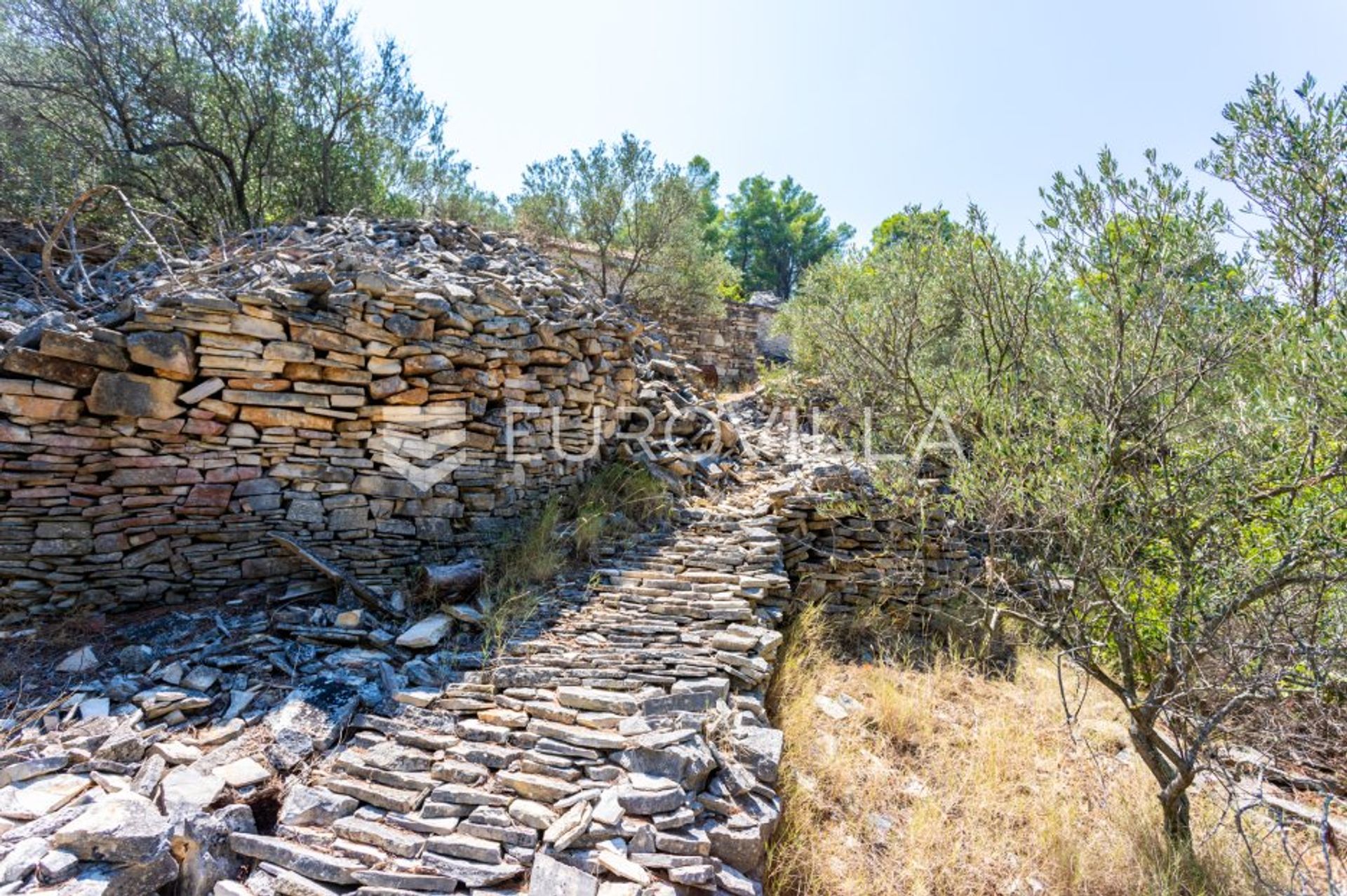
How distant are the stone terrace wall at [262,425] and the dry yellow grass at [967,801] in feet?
9.99

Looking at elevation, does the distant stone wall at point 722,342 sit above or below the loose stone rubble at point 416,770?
above

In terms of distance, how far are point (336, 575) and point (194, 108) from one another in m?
6.46

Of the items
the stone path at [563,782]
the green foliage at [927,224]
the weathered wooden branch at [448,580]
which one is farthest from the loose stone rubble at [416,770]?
the green foliage at [927,224]

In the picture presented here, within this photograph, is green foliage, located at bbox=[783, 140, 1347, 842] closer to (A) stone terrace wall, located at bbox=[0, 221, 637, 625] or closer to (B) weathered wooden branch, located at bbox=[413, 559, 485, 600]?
(B) weathered wooden branch, located at bbox=[413, 559, 485, 600]

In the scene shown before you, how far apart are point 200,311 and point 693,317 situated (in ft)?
27.8

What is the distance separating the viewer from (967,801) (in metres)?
3.47

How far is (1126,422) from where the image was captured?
322 centimetres

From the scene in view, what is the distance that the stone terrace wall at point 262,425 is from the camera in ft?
12.0

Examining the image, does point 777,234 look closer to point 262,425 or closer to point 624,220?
point 624,220

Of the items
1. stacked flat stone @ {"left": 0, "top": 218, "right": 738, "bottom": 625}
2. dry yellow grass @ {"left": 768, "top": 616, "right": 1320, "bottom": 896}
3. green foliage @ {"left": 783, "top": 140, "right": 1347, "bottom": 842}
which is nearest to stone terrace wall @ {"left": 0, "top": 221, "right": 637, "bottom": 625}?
stacked flat stone @ {"left": 0, "top": 218, "right": 738, "bottom": 625}

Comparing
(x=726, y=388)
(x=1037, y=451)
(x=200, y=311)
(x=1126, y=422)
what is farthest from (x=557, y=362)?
(x=726, y=388)

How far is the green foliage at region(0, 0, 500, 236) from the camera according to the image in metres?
6.55

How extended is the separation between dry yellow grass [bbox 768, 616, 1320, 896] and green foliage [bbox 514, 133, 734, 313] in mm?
7796

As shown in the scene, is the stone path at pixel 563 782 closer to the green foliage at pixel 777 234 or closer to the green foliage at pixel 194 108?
the green foliage at pixel 194 108
